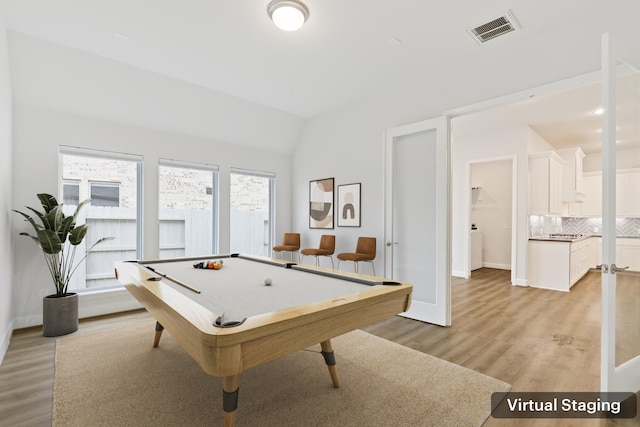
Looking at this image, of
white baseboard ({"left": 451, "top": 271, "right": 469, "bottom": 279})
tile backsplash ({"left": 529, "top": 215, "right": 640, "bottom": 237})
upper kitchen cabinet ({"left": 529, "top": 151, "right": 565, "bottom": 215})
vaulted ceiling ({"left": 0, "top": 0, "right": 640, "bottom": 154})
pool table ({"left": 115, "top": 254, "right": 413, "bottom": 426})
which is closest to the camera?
pool table ({"left": 115, "top": 254, "right": 413, "bottom": 426})

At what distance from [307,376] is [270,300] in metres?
1.04

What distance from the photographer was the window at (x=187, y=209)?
460cm

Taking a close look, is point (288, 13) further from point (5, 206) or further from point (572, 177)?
point (572, 177)

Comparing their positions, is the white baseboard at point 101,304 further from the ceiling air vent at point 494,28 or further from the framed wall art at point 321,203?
the ceiling air vent at point 494,28

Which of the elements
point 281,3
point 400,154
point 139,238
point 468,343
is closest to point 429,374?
point 468,343

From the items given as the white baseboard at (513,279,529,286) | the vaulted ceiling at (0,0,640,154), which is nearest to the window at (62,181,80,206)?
the vaulted ceiling at (0,0,640,154)

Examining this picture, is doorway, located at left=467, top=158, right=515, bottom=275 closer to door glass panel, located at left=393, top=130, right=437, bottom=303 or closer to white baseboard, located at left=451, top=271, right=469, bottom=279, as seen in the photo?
white baseboard, located at left=451, top=271, right=469, bottom=279

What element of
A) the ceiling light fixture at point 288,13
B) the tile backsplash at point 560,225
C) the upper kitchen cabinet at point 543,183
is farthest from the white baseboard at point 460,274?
the ceiling light fixture at point 288,13

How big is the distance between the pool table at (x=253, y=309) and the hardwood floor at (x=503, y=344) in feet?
3.12

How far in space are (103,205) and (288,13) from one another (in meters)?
3.48

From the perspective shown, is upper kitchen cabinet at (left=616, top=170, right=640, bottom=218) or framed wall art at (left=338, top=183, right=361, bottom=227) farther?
framed wall art at (left=338, top=183, right=361, bottom=227)

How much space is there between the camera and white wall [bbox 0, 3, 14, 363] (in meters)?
2.66

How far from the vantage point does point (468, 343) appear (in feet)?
9.87

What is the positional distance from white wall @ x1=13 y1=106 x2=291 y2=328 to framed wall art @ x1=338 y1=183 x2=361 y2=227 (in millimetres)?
1889
